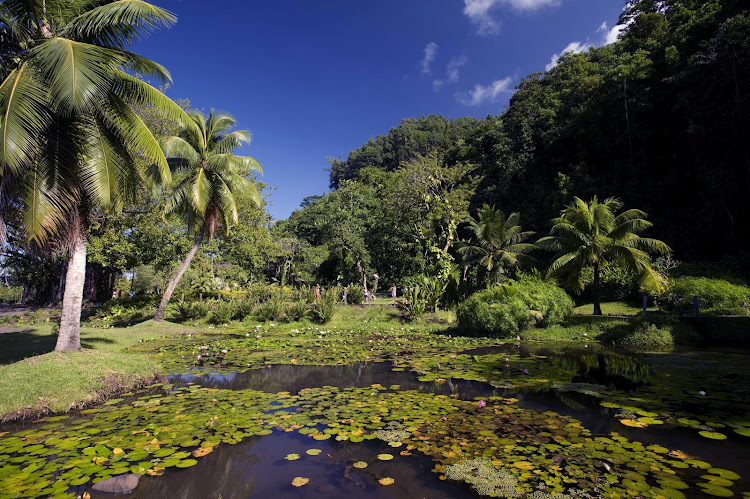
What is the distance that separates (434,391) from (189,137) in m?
14.7

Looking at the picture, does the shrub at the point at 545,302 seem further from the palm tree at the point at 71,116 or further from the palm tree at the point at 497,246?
the palm tree at the point at 71,116

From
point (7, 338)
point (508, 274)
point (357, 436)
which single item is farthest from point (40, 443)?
point (508, 274)

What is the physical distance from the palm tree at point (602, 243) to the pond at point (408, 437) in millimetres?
6830

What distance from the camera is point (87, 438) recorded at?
14.3 feet

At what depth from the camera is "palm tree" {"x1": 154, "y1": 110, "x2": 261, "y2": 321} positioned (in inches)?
594

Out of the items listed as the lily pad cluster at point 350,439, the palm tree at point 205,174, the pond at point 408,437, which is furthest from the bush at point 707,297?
the palm tree at point 205,174

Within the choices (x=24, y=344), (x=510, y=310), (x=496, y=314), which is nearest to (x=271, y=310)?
(x=24, y=344)

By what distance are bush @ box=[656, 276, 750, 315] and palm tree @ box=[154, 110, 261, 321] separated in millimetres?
17200

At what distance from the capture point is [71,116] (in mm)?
7008

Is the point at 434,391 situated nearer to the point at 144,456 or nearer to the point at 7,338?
the point at 144,456

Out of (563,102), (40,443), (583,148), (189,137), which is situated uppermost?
(563,102)

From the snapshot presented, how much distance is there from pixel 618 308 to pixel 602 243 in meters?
5.52

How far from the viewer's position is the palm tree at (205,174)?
1508cm

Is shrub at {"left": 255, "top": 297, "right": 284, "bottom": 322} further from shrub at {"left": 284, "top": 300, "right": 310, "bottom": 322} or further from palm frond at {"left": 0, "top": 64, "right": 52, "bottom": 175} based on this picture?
palm frond at {"left": 0, "top": 64, "right": 52, "bottom": 175}
